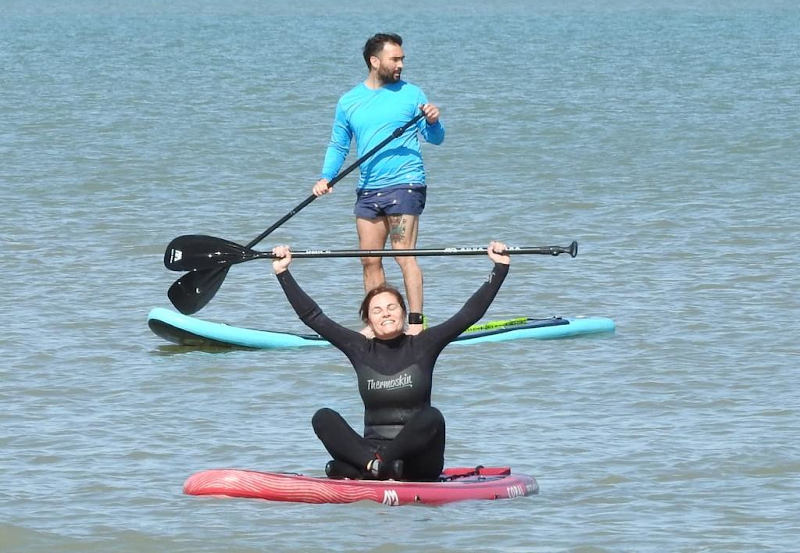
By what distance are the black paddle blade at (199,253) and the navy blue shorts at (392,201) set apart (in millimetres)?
1437

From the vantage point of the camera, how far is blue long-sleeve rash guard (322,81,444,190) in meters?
10.5

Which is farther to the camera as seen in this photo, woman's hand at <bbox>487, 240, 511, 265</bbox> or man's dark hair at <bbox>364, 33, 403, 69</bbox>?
man's dark hair at <bbox>364, 33, 403, 69</bbox>

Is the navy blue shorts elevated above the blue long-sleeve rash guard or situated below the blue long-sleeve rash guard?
below

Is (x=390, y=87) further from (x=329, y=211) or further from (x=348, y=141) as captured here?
(x=329, y=211)

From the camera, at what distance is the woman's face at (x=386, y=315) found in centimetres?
804

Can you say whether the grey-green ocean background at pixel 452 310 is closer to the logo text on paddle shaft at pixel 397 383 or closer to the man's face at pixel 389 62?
the logo text on paddle shaft at pixel 397 383

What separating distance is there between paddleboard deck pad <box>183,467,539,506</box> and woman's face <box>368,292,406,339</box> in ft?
2.26

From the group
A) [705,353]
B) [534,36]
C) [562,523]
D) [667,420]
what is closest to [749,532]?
[562,523]

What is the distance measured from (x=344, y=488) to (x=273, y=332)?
394cm

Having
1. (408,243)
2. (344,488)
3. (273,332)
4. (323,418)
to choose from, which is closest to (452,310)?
(273,332)

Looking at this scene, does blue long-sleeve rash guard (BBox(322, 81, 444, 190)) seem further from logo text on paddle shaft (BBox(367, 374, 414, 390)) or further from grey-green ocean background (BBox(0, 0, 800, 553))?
logo text on paddle shaft (BBox(367, 374, 414, 390))

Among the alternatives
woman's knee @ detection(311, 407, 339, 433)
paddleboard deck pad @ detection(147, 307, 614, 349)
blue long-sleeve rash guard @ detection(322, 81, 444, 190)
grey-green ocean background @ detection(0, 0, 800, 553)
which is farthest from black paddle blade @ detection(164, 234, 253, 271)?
paddleboard deck pad @ detection(147, 307, 614, 349)

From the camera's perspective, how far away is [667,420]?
9.54 meters

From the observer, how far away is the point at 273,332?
11.6 m
